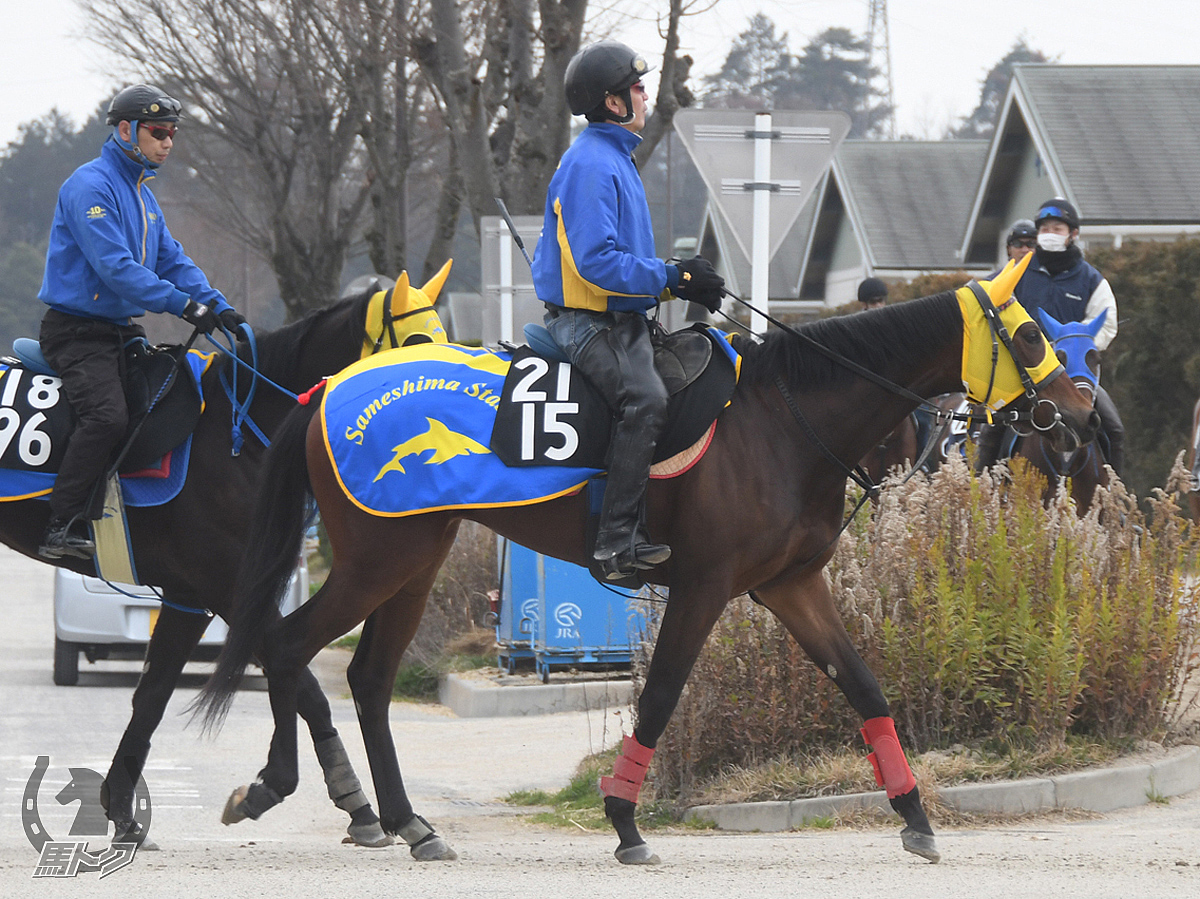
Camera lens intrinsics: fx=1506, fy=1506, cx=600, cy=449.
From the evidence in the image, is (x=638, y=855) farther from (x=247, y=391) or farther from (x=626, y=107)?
(x=626, y=107)

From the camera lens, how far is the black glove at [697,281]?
566 centimetres

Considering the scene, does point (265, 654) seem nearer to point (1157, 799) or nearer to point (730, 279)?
point (1157, 799)

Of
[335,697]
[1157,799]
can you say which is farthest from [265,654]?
[335,697]

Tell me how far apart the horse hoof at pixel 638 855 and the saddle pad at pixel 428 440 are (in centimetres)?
136

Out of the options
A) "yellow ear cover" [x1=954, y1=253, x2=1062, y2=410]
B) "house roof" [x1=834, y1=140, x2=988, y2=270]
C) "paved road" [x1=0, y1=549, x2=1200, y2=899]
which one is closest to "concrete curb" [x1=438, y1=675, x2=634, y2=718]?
"paved road" [x1=0, y1=549, x2=1200, y2=899]

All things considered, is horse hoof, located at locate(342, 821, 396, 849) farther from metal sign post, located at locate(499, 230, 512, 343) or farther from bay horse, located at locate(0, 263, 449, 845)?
metal sign post, located at locate(499, 230, 512, 343)

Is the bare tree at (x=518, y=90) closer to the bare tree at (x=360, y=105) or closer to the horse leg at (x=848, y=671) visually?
the bare tree at (x=360, y=105)

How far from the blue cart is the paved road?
1.91ft

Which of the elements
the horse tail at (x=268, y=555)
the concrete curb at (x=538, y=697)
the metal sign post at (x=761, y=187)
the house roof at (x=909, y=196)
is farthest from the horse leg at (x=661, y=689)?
the house roof at (x=909, y=196)

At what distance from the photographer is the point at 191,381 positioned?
6.49m

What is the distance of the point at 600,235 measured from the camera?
559 cm

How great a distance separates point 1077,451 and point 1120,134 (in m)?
22.3

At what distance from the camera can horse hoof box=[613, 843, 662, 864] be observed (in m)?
5.61

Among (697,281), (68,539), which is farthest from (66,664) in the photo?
(697,281)
